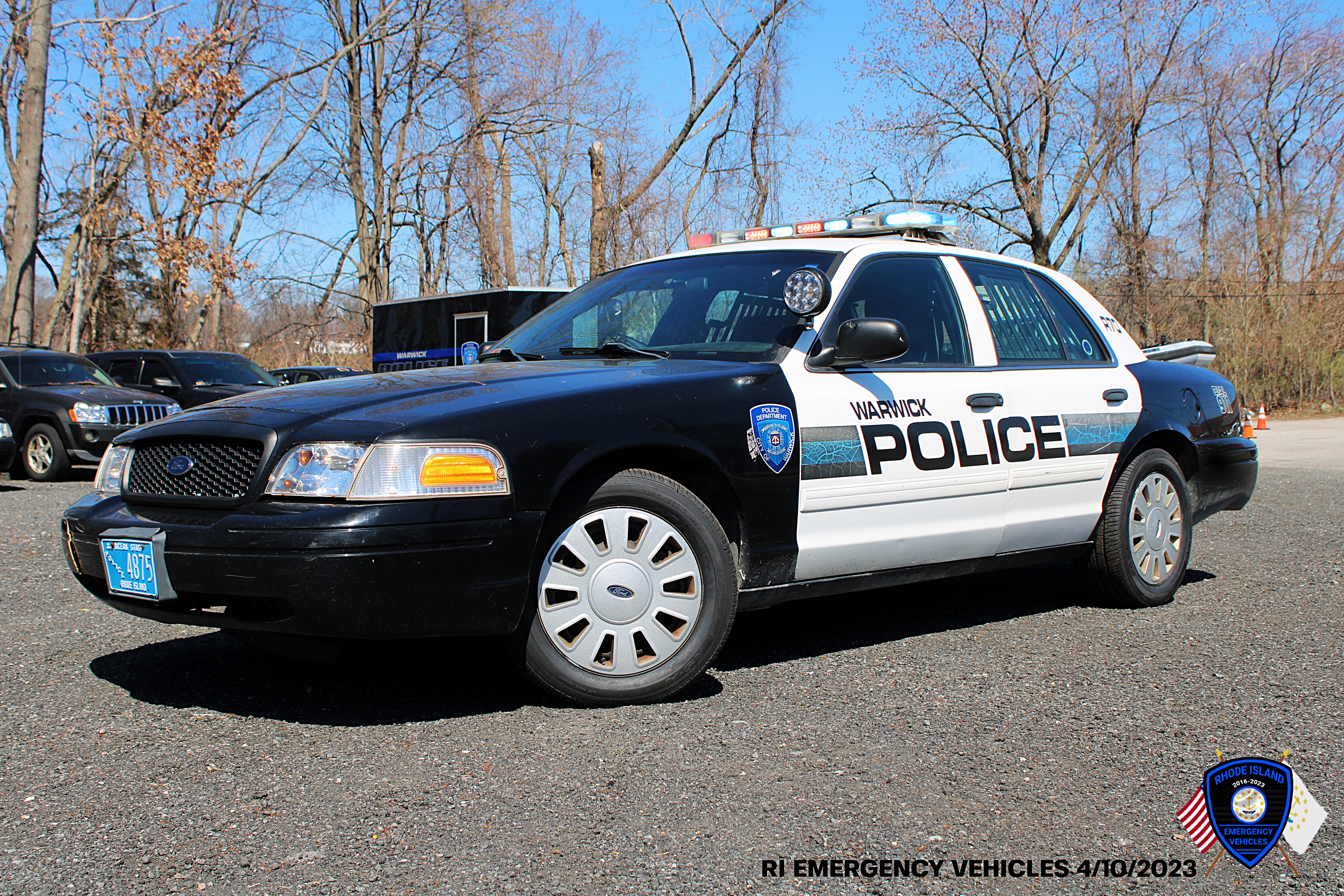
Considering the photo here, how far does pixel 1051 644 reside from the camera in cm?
454

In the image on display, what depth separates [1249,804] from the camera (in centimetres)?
286

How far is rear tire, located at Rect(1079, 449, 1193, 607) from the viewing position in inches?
200

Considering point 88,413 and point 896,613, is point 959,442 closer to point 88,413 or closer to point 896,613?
point 896,613

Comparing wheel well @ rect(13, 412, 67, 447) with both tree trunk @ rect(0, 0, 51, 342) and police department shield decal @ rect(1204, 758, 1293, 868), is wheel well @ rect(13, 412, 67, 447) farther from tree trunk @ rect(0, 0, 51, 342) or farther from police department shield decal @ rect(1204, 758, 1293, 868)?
police department shield decal @ rect(1204, 758, 1293, 868)

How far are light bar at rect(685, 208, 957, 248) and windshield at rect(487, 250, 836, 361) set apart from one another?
400 millimetres

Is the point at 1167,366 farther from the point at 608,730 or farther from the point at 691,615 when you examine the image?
the point at 608,730

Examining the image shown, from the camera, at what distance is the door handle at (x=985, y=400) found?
4.46 metres

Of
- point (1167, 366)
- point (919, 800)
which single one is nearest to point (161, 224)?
point (1167, 366)

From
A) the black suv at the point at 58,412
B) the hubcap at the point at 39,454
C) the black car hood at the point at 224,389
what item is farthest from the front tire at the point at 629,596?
the black car hood at the point at 224,389

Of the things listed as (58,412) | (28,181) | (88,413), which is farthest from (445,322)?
(28,181)

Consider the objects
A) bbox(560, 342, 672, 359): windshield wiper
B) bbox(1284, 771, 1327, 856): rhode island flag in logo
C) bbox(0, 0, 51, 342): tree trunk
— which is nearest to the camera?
bbox(1284, 771, 1327, 856): rhode island flag in logo

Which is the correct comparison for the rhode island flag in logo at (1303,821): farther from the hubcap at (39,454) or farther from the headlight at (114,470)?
the hubcap at (39,454)

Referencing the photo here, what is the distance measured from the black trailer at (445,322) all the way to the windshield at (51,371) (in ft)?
11.8

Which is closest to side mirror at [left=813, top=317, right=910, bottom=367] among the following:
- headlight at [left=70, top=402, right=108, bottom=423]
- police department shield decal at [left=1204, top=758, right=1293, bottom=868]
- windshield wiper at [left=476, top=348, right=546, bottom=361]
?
windshield wiper at [left=476, top=348, right=546, bottom=361]
